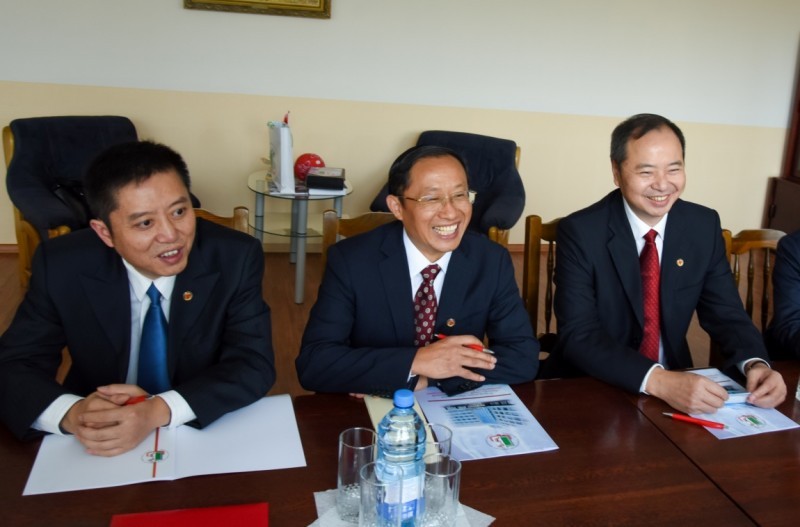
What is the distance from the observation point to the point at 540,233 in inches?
88.0

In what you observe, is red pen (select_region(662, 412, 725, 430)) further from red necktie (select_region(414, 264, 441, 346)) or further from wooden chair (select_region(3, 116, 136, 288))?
wooden chair (select_region(3, 116, 136, 288))

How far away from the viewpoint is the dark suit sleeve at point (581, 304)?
1.85 m

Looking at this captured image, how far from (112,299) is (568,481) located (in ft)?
3.51

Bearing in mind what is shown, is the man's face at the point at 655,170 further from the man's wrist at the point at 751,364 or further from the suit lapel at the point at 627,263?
the man's wrist at the point at 751,364

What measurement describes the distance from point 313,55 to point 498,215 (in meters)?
1.58

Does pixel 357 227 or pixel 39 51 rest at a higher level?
pixel 39 51

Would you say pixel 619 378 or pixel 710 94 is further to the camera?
pixel 710 94

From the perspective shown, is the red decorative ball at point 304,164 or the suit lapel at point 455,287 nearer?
the suit lapel at point 455,287

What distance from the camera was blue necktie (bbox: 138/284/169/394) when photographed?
169cm

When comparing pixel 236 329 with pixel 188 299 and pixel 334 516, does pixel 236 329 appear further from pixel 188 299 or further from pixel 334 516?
pixel 334 516

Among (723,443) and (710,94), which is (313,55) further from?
(723,443)

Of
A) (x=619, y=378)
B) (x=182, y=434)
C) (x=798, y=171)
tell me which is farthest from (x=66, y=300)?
(x=798, y=171)

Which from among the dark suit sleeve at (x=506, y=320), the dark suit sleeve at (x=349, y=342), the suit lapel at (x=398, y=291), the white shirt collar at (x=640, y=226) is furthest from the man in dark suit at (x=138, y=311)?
the white shirt collar at (x=640, y=226)

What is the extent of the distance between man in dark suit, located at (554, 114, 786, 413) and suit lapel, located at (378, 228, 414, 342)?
18.0 inches
